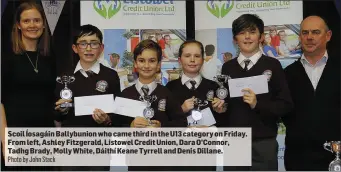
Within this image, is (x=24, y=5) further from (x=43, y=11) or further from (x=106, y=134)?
(x=106, y=134)

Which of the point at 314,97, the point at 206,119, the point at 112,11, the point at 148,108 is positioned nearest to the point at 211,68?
the point at 206,119

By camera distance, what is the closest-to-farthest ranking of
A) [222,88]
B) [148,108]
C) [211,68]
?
1. [148,108]
2. [222,88]
3. [211,68]

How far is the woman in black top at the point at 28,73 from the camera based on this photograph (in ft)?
11.8

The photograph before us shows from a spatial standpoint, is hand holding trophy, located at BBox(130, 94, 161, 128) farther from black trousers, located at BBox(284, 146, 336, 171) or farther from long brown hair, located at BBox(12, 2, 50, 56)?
black trousers, located at BBox(284, 146, 336, 171)

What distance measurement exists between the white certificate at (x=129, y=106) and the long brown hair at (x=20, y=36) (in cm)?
83

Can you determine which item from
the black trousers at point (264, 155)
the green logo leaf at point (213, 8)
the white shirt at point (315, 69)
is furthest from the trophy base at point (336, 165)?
the green logo leaf at point (213, 8)

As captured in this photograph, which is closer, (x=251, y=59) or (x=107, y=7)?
(x=251, y=59)

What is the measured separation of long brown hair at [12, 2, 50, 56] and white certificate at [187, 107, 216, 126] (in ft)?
4.81

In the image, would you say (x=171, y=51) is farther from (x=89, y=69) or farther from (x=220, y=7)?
(x=89, y=69)

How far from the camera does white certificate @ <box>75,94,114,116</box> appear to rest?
360 centimetres

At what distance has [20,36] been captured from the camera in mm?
3674

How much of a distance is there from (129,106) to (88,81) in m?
0.44

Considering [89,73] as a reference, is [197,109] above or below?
below

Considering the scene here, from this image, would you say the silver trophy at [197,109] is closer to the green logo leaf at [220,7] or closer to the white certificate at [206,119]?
the white certificate at [206,119]
